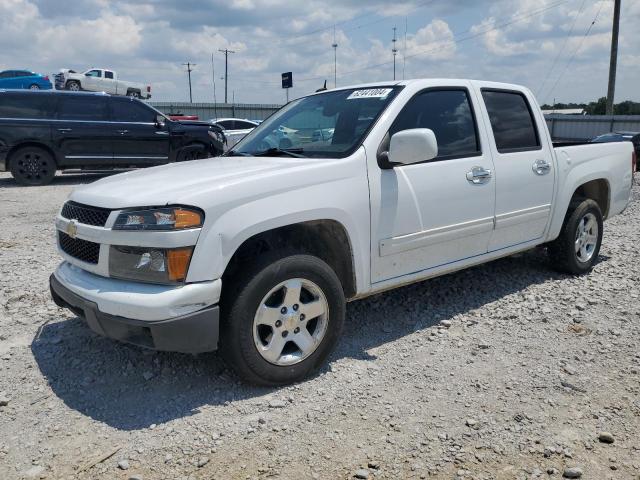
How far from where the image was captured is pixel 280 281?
3.24 meters

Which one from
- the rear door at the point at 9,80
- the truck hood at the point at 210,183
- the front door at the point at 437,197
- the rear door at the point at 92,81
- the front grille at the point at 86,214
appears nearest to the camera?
the truck hood at the point at 210,183

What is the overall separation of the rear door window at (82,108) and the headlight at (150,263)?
33.3 ft

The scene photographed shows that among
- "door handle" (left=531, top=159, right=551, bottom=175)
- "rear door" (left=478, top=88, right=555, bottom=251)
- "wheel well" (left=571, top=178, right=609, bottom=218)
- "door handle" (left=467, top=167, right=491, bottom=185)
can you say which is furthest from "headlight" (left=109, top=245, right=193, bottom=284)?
"wheel well" (left=571, top=178, right=609, bottom=218)

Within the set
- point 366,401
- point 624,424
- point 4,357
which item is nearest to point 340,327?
point 366,401

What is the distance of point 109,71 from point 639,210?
95.3 ft

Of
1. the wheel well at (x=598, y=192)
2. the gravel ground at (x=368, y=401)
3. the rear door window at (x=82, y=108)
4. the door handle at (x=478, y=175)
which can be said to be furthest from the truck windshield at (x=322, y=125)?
the rear door window at (x=82, y=108)

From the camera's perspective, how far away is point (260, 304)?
3.20 meters

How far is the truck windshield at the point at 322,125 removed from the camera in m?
3.87

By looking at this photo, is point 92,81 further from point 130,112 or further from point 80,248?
point 80,248

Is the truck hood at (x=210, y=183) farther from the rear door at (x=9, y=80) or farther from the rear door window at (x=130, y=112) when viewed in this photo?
the rear door at (x=9, y=80)

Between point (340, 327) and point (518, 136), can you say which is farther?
point (518, 136)

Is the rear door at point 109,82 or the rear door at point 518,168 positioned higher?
the rear door at point 109,82

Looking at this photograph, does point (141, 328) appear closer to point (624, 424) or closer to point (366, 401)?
point (366, 401)

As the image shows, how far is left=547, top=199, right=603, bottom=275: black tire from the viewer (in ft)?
17.8
